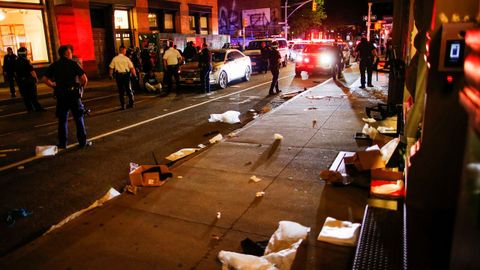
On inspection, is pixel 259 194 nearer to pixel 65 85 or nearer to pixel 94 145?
pixel 94 145

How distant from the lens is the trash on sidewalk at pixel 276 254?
134 inches

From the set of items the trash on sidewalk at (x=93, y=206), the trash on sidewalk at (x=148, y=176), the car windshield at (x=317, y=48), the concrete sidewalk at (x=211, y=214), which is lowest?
the trash on sidewalk at (x=93, y=206)

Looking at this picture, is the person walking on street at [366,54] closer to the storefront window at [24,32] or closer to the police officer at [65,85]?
the police officer at [65,85]

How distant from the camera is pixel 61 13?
21.2 metres

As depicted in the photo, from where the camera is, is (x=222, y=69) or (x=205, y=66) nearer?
(x=205, y=66)

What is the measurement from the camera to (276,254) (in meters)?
3.52

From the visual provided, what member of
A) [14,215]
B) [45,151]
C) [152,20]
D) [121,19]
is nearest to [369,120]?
[45,151]

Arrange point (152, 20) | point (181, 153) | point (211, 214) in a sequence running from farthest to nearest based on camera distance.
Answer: point (152, 20) → point (181, 153) → point (211, 214)

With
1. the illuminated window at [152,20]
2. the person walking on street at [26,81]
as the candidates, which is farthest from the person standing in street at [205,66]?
the illuminated window at [152,20]

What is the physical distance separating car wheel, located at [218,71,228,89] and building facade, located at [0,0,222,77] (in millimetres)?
3702

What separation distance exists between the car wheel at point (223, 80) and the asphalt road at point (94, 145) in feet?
6.07

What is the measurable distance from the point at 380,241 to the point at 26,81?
1174 centimetres

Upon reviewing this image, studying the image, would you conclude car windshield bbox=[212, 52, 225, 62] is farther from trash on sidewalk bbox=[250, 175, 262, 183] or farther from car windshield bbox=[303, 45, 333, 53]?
trash on sidewalk bbox=[250, 175, 262, 183]

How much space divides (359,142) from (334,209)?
295 cm
